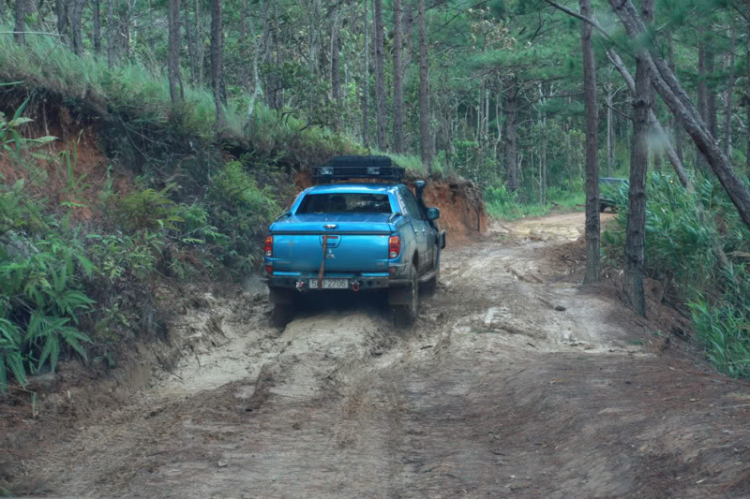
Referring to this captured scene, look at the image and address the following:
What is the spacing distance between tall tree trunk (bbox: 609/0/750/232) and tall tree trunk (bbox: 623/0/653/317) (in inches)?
60.5

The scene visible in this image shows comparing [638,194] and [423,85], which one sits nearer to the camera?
[638,194]

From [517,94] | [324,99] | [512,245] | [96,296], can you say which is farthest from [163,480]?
[517,94]

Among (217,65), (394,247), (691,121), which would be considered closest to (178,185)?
(217,65)

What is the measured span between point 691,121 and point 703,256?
5157 millimetres

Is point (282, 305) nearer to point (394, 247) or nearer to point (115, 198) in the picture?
point (394, 247)

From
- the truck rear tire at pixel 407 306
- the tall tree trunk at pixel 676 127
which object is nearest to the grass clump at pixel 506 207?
the tall tree trunk at pixel 676 127

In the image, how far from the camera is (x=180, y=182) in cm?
1321

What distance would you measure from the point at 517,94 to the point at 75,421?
40.2 meters

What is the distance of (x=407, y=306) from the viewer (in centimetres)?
1032

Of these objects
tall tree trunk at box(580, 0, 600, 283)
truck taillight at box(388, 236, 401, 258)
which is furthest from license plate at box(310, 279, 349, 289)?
tall tree trunk at box(580, 0, 600, 283)

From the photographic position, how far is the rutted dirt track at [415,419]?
4762 millimetres

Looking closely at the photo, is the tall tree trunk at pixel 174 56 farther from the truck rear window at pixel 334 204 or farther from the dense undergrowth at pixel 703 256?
the dense undergrowth at pixel 703 256

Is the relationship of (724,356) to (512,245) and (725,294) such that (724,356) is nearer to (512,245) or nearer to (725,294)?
(725,294)

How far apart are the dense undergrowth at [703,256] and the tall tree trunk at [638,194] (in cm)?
85
